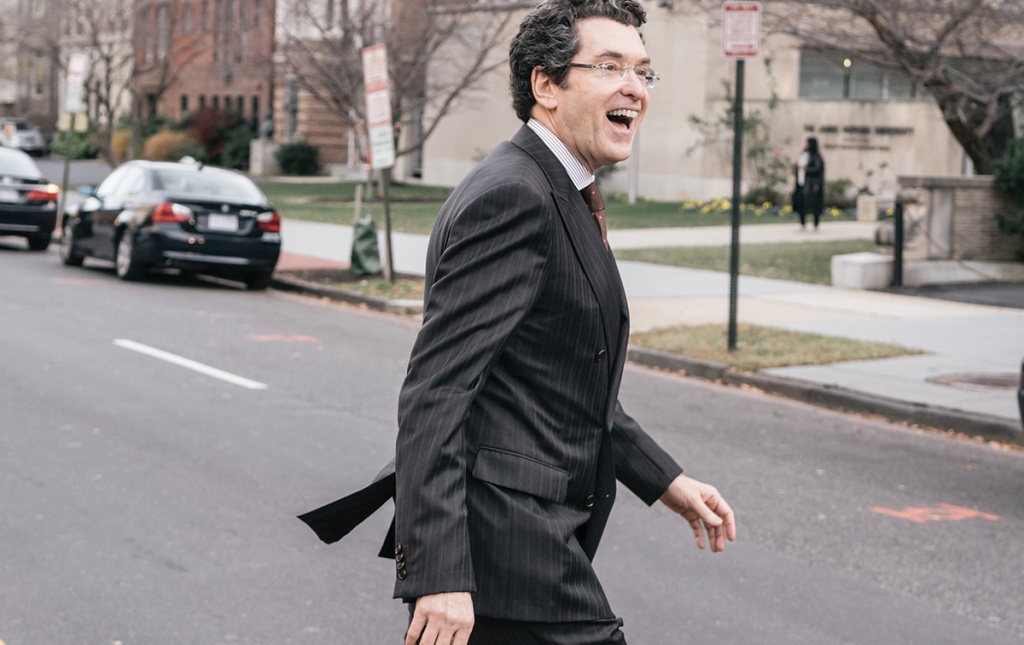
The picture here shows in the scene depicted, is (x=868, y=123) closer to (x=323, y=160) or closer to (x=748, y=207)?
(x=748, y=207)

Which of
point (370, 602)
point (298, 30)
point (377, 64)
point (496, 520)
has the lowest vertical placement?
point (370, 602)

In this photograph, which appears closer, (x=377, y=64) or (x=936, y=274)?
(x=377, y=64)

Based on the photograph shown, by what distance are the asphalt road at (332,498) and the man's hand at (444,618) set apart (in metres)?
2.71

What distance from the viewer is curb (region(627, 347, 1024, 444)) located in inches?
371

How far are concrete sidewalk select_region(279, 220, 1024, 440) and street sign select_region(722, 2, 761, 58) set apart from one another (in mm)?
2634

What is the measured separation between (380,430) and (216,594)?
131 inches

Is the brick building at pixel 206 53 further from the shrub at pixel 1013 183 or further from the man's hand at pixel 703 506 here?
the man's hand at pixel 703 506

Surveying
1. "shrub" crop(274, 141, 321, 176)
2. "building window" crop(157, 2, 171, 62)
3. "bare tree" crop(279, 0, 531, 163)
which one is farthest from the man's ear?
"shrub" crop(274, 141, 321, 176)

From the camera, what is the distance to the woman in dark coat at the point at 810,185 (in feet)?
82.1

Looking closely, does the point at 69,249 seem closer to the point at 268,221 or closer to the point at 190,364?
the point at 268,221

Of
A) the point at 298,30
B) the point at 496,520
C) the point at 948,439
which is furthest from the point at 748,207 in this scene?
the point at 496,520

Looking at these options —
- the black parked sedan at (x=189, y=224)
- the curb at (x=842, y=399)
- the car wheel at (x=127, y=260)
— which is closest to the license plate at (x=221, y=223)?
the black parked sedan at (x=189, y=224)

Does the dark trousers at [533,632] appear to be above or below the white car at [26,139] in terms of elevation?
below

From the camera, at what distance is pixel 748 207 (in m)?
31.5
